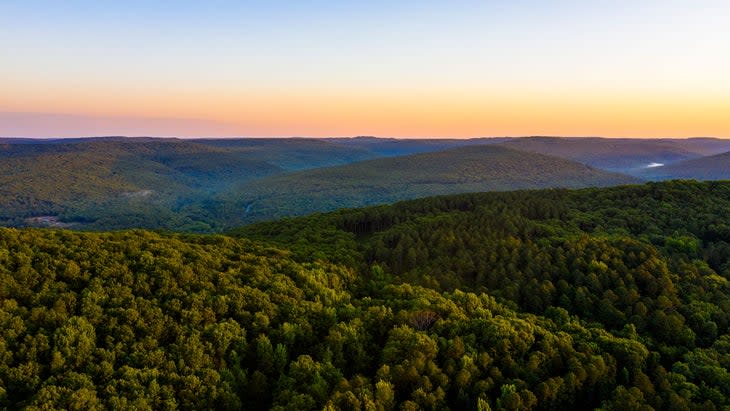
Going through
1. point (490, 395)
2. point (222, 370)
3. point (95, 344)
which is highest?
point (95, 344)

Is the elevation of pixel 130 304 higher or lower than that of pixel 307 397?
higher

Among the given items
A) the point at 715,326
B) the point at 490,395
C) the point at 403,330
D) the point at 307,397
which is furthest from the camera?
the point at 715,326

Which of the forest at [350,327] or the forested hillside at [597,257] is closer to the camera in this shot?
the forest at [350,327]

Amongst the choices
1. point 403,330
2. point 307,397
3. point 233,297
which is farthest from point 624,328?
point 233,297

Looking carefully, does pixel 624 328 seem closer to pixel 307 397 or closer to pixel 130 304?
pixel 307 397

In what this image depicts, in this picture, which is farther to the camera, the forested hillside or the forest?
the forested hillside

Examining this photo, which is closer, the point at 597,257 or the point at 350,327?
the point at 350,327

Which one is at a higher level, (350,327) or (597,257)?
(597,257)

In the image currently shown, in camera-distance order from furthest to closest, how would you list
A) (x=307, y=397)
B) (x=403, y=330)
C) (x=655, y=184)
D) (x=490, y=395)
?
(x=655, y=184) < (x=403, y=330) < (x=490, y=395) < (x=307, y=397)
